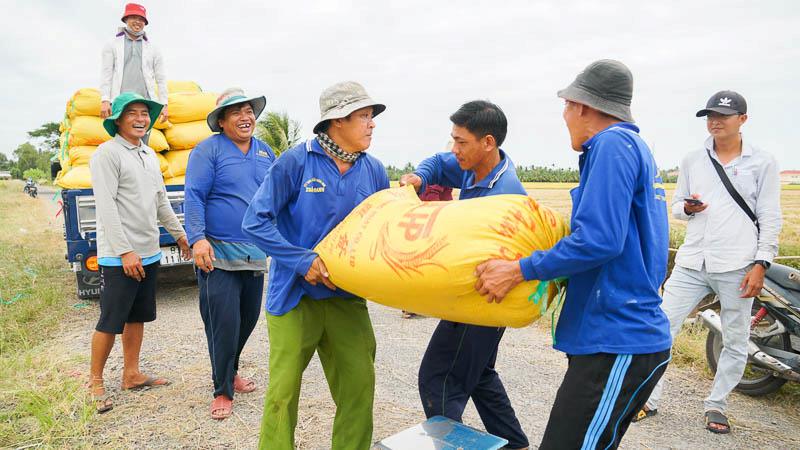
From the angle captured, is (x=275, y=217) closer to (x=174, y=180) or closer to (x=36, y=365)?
(x=36, y=365)

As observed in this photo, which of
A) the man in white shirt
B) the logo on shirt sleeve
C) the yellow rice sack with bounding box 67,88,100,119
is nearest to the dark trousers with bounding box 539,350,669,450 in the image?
the logo on shirt sleeve

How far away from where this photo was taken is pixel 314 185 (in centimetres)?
251

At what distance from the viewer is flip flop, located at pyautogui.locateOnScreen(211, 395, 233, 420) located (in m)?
3.42

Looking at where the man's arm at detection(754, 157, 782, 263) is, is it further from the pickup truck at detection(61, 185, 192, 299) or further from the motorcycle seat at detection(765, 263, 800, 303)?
the pickup truck at detection(61, 185, 192, 299)

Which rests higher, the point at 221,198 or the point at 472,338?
the point at 221,198

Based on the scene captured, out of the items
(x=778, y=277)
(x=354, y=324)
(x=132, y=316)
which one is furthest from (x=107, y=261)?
(x=778, y=277)

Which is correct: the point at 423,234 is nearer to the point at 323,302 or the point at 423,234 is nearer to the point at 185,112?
the point at 323,302

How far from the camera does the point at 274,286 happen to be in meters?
2.57

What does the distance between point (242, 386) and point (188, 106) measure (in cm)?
402

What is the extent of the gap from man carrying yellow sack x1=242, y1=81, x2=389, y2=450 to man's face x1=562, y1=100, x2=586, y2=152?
34.5 inches

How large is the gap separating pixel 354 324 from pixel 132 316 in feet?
6.36

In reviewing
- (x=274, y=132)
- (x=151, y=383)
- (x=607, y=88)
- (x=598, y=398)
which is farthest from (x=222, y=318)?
(x=274, y=132)

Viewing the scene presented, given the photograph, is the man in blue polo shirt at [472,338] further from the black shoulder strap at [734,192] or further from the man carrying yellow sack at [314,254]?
the black shoulder strap at [734,192]

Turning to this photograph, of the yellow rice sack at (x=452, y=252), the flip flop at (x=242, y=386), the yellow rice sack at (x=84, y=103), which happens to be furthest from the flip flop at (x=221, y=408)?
the yellow rice sack at (x=84, y=103)
